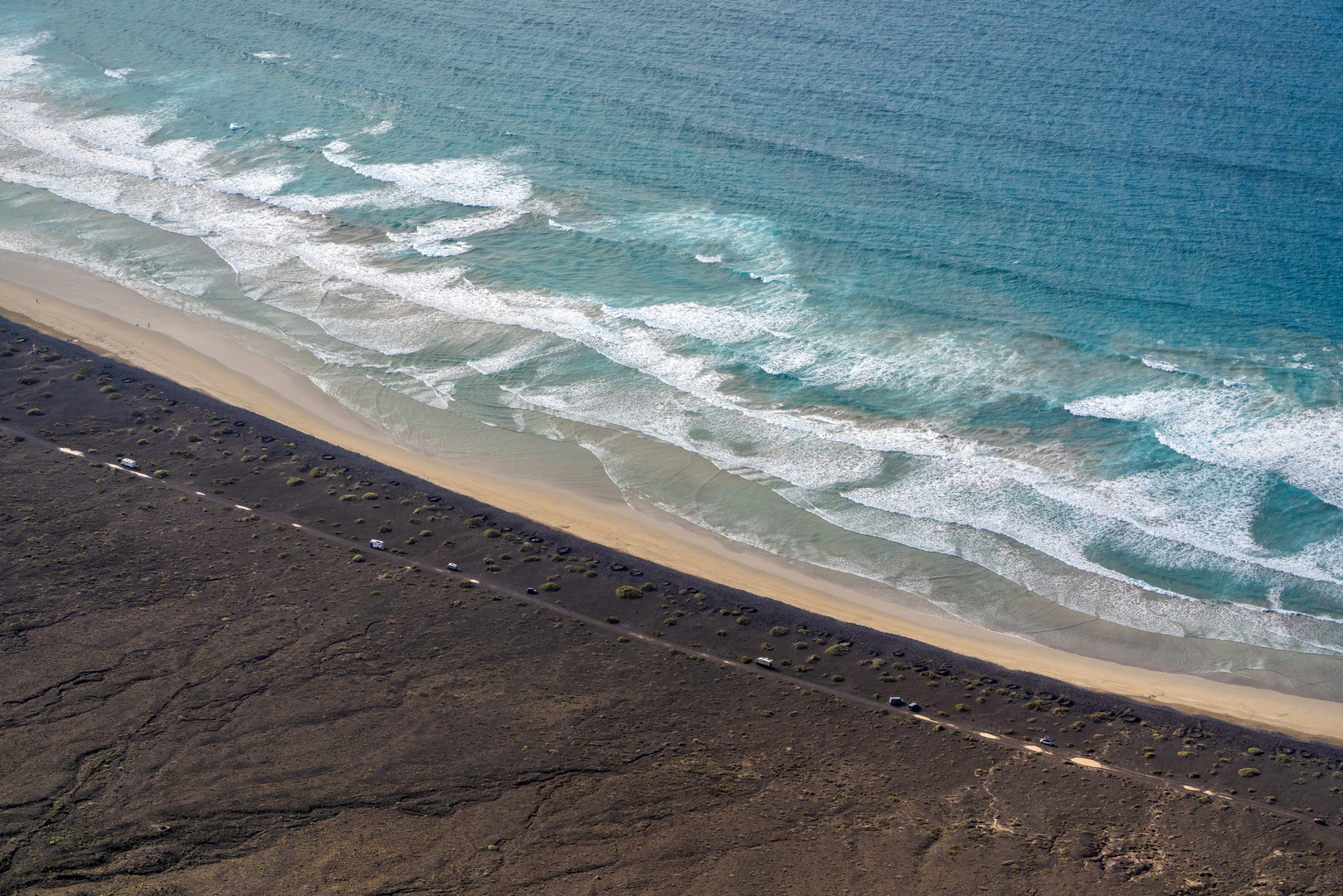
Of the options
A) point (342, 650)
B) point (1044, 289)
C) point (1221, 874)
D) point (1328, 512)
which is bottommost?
point (342, 650)

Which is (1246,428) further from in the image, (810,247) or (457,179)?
(457,179)

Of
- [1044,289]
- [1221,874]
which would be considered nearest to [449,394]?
[1044,289]

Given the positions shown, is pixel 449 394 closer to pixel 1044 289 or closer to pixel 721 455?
pixel 721 455

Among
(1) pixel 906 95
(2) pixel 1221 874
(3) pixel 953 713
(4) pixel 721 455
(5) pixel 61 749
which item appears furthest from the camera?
(1) pixel 906 95

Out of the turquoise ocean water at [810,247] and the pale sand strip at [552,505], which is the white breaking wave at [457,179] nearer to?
the turquoise ocean water at [810,247]

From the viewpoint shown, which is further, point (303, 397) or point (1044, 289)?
point (1044, 289)

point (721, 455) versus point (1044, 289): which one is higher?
point (1044, 289)
